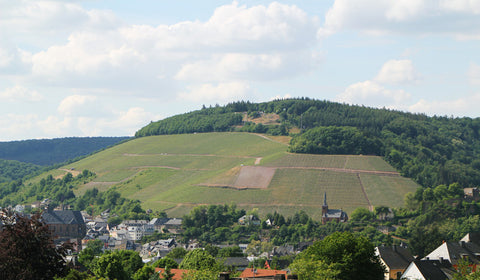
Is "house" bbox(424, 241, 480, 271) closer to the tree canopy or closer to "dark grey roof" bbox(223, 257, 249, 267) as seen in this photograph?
"dark grey roof" bbox(223, 257, 249, 267)

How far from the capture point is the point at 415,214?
19862cm

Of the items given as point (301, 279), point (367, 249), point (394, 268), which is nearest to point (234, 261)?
point (394, 268)

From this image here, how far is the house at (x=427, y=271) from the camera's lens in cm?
7831

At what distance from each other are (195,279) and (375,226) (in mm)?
135677

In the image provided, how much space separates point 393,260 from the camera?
96438 millimetres

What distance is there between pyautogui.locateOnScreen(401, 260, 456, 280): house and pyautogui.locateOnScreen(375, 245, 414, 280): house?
335 inches

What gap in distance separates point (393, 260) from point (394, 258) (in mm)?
872

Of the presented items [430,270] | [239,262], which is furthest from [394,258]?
[239,262]

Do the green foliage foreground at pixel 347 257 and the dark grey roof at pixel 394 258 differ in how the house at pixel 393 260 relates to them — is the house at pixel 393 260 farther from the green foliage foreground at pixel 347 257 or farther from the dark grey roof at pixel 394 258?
the green foliage foreground at pixel 347 257

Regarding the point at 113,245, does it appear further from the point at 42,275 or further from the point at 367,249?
the point at 42,275

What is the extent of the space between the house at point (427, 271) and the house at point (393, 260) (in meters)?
8.50

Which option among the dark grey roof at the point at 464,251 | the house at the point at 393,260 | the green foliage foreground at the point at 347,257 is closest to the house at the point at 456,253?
the dark grey roof at the point at 464,251

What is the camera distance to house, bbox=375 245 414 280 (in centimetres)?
9369

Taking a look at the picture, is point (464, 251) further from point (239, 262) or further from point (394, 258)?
point (239, 262)
